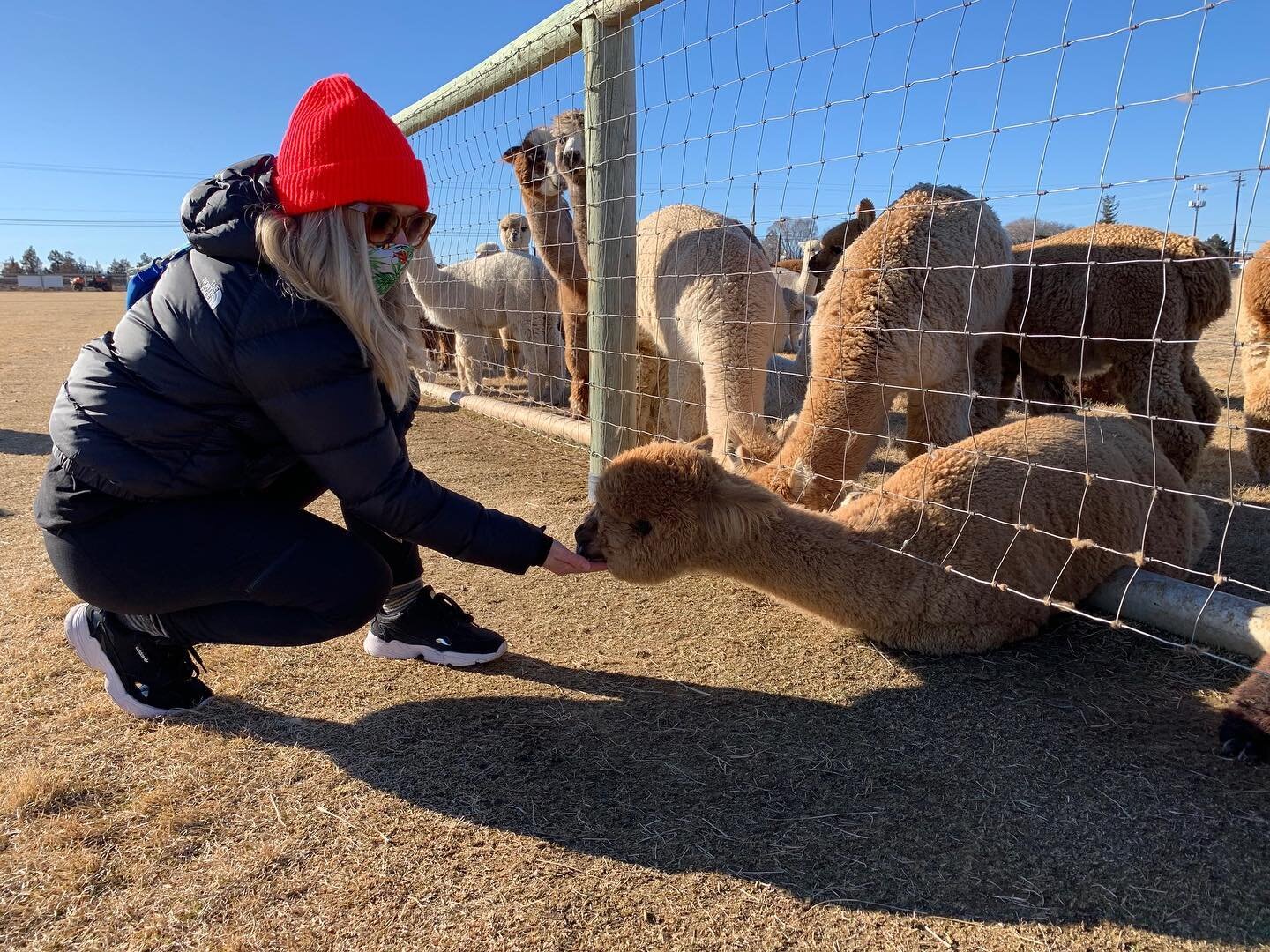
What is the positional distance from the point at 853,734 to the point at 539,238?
6.09 metres

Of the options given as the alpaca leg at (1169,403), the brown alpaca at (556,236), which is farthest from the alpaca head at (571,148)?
the alpaca leg at (1169,403)

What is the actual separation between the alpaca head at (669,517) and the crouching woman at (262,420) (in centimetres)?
44

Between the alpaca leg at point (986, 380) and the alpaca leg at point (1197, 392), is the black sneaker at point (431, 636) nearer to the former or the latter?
the alpaca leg at point (986, 380)

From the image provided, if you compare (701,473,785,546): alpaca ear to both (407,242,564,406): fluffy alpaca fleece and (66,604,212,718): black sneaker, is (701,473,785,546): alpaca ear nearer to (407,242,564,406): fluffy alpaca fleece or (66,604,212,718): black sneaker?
(66,604,212,718): black sneaker

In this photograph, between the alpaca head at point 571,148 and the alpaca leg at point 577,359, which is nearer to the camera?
the alpaca head at point 571,148

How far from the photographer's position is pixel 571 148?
650 cm

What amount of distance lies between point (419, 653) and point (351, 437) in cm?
102

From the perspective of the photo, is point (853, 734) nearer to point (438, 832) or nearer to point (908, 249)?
point (438, 832)

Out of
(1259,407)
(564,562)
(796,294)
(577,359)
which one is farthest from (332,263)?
(796,294)

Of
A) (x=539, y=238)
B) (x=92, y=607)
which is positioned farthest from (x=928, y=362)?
(x=539, y=238)

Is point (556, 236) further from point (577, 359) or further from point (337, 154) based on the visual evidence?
point (337, 154)

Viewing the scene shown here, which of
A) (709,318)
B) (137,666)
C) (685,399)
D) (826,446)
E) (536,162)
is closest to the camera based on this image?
(137,666)

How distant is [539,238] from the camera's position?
752 cm

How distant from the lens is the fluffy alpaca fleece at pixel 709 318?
4742 millimetres
